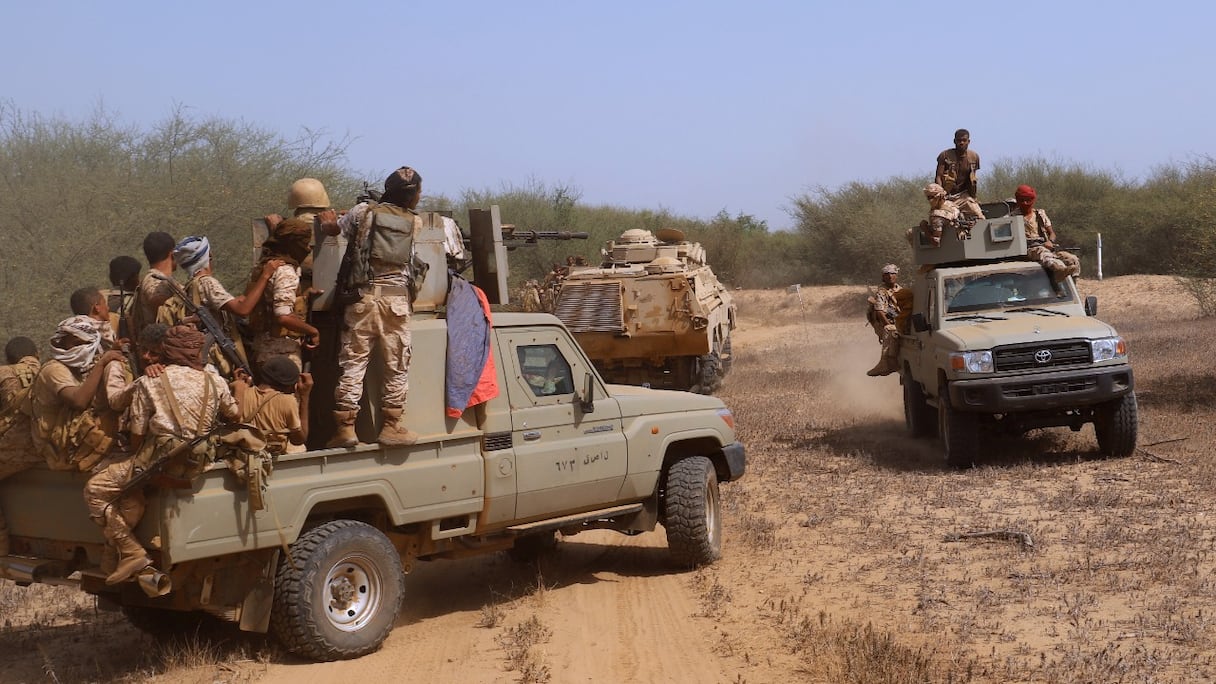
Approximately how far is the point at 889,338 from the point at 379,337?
8.96 meters

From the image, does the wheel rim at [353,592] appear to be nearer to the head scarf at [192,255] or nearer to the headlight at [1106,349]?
the head scarf at [192,255]

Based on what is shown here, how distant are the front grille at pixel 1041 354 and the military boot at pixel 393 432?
6.39m

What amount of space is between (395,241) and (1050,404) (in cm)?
670

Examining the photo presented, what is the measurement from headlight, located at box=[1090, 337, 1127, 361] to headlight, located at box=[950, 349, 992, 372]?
898 mm

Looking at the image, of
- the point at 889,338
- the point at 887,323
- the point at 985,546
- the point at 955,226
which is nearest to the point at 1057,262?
the point at 955,226

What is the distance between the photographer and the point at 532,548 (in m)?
9.38

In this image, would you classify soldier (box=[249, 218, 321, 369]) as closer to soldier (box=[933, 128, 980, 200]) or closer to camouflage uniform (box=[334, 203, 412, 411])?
camouflage uniform (box=[334, 203, 412, 411])

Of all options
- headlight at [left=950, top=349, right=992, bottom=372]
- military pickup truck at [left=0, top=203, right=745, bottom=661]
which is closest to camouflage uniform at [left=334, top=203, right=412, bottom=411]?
military pickup truck at [left=0, top=203, right=745, bottom=661]

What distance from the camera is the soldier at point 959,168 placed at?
14.5 meters

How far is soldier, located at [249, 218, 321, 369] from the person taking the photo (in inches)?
277

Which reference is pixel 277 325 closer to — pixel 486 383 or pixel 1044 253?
pixel 486 383

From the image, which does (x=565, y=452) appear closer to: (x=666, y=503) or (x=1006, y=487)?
(x=666, y=503)

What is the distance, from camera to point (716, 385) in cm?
2020

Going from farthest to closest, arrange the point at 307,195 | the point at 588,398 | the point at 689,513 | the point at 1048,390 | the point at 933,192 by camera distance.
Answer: the point at 933,192 < the point at 1048,390 < the point at 689,513 < the point at 588,398 < the point at 307,195
